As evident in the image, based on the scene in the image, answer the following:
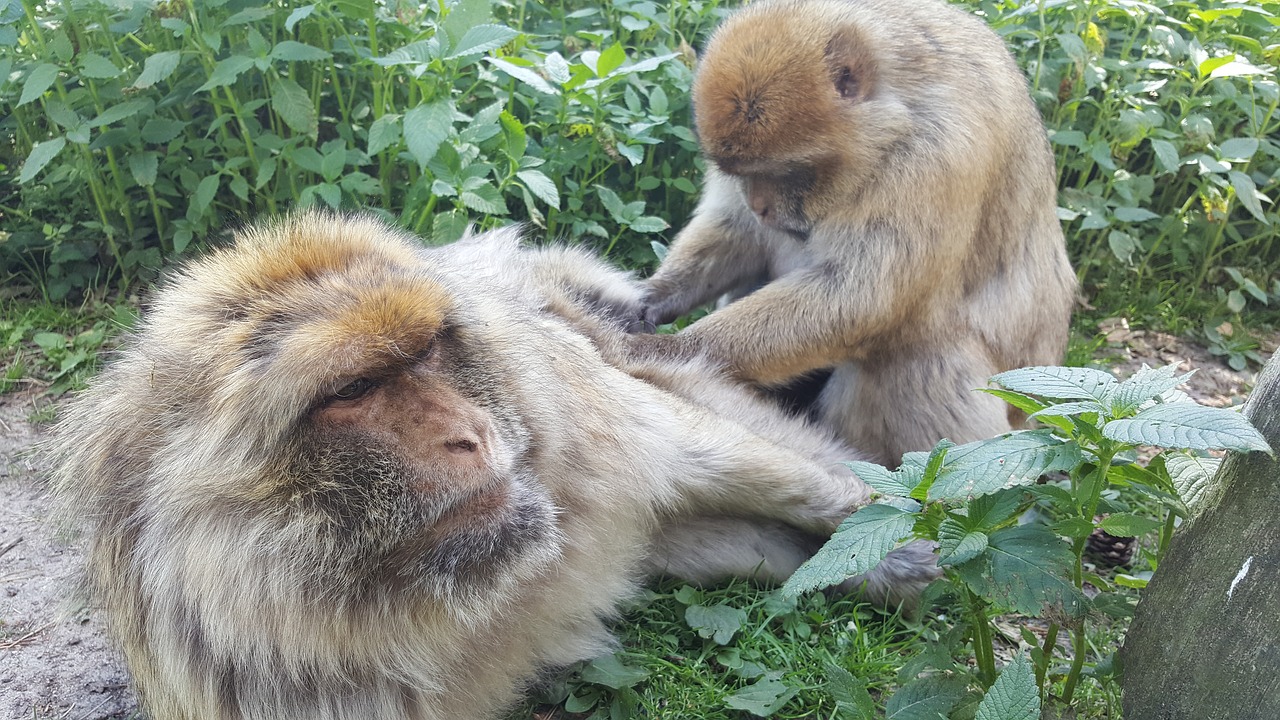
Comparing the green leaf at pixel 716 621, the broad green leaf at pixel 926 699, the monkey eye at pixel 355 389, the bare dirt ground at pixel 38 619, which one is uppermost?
the monkey eye at pixel 355 389

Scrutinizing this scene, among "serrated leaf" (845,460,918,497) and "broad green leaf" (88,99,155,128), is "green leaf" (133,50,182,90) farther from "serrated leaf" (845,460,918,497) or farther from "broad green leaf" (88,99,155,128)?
"serrated leaf" (845,460,918,497)

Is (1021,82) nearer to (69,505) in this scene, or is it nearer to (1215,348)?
(1215,348)

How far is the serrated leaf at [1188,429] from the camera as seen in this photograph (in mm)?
1568

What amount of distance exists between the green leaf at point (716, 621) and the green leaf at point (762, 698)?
186 mm

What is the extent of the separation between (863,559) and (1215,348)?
11.4ft

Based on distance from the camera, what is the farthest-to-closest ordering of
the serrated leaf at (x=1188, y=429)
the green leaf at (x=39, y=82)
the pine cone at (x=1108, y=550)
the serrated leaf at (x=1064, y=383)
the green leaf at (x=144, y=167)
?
the green leaf at (x=144, y=167) < the green leaf at (x=39, y=82) < the pine cone at (x=1108, y=550) < the serrated leaf at (x=1064, y=383) < the serrated leaf at (x=1188, y=429)

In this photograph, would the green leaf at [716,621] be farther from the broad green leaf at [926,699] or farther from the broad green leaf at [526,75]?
the broad green leaf at [526,75]

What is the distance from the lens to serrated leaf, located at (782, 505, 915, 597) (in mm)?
1781

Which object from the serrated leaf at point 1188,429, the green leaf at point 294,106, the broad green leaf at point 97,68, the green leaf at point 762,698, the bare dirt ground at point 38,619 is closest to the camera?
the serrated leaf at point 1188,429

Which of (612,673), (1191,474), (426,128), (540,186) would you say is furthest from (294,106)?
(1191,474)

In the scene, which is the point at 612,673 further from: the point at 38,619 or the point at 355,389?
the point at 38,619

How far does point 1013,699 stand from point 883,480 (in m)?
0.46

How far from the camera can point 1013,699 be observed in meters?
1.66

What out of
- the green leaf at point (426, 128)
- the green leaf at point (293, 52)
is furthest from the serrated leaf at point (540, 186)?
the green leaf at point (293, 52)
